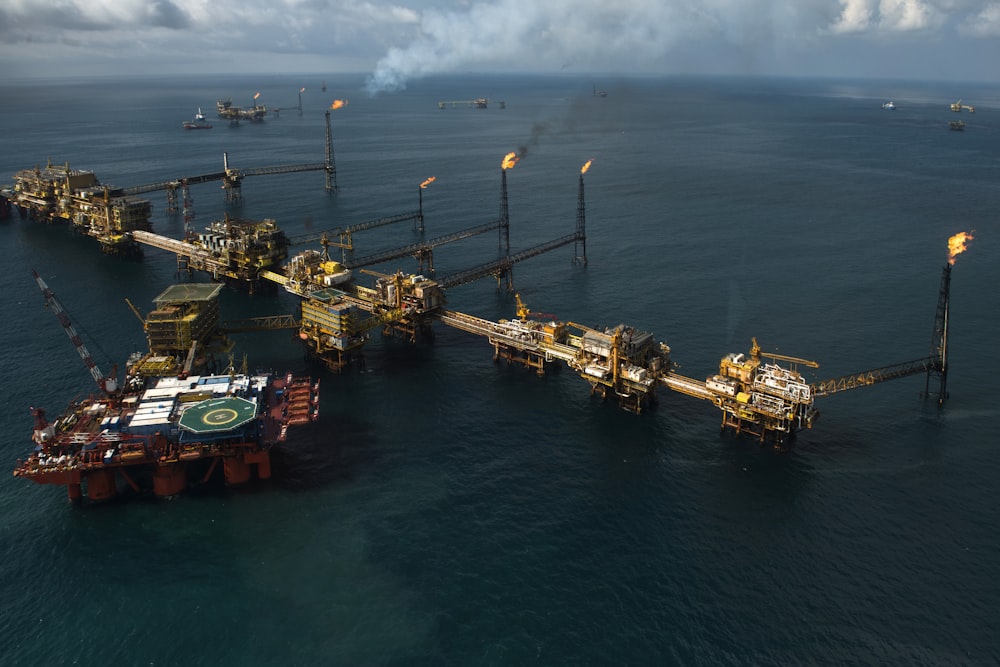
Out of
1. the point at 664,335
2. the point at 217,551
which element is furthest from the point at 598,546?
the point at 664,335

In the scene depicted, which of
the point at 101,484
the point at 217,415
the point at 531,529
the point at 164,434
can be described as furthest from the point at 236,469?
the point at 531,529

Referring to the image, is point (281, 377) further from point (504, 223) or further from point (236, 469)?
point (504, 223)

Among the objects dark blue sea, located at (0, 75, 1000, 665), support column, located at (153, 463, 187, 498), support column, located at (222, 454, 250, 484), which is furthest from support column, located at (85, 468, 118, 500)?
support column, located at (222, 454, 250, 484)

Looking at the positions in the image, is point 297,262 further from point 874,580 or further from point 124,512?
point 874,580

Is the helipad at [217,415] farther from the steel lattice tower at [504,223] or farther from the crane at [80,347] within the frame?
the steel lattice tower at [504,223]

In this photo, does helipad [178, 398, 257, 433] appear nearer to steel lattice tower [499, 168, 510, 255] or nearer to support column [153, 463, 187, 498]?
support column [153, 463, 187, 498]

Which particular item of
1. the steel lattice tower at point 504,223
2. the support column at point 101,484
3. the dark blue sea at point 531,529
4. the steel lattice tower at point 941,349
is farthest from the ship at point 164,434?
the steel lattice tower at point 941,349
